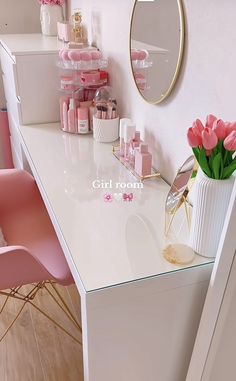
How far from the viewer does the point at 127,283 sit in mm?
879

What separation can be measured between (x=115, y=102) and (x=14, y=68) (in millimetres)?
544

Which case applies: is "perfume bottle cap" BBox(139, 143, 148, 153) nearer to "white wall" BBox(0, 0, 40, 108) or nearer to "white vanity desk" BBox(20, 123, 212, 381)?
"white vanity desk" BBox(20, 123, 212, 381)

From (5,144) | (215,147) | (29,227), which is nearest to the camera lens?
(215,147)

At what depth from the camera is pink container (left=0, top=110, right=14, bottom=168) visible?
259 cm

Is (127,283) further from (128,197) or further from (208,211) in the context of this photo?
(128,197)

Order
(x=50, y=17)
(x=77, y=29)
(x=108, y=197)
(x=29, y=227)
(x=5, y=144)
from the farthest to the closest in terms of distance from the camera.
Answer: (x=5, y=144), (x=50, y=17), (x=77, y=29), (x=29, y=227), (x=108, y=197)

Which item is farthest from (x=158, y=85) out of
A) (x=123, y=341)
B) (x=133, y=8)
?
(x=123, y=341)

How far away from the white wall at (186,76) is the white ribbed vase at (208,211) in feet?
0.65

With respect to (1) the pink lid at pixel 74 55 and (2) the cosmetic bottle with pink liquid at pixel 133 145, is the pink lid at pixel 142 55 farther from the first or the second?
(1) the pink lid at pixel 74 55

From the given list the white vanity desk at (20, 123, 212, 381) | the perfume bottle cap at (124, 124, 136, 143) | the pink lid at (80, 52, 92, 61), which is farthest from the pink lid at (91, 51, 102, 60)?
the white vanity desk at (20, 123, 212, 381)

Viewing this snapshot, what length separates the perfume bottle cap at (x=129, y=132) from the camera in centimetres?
142

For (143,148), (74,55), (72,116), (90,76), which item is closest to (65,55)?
(74,55)

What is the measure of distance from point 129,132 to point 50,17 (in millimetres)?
1194

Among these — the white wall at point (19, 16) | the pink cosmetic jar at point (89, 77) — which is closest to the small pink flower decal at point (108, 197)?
the pink cosmetic jar at point (89, 77)
